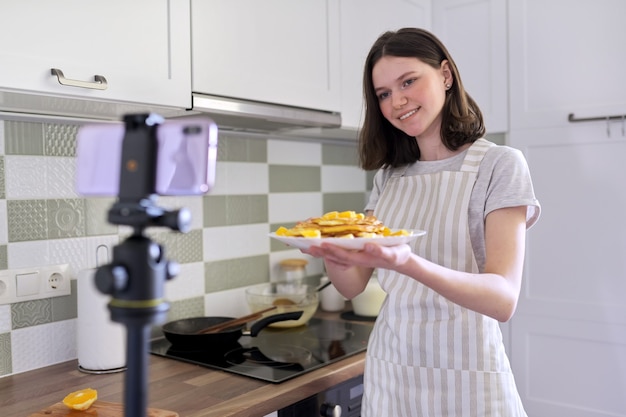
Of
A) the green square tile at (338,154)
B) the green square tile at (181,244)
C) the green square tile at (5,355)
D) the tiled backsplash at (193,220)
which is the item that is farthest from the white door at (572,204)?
the green square tile at (5,355)

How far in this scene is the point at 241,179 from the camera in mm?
2061

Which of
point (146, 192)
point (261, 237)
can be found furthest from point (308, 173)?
point (146, 192)

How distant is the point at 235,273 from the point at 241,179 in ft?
1.06

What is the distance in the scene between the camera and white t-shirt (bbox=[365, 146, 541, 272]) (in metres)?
1.20

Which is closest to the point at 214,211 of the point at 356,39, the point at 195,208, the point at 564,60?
the point at 195,208

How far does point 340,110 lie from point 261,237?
56 centimetres

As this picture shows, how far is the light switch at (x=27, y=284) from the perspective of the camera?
4.85 ft

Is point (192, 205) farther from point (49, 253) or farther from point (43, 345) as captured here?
point (43, 345)

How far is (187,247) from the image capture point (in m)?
1.88

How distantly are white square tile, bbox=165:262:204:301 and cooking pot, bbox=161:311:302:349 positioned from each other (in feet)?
0.28

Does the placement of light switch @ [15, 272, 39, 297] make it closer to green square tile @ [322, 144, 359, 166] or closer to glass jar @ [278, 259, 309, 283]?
glass jar @ [278, 259, 309, 283]

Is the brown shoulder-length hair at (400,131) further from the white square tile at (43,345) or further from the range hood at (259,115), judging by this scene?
the white square tile at (43,345)

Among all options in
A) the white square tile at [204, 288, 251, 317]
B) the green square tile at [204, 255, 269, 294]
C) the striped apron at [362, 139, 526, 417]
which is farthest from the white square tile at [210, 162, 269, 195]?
the striped apron at [362, 139, 526, 417]

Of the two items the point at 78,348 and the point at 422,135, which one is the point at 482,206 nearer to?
the point at 422,135
